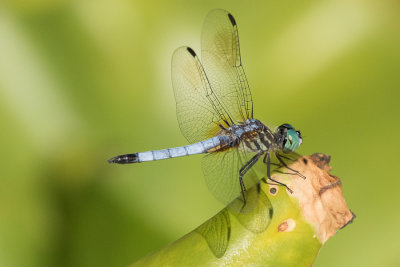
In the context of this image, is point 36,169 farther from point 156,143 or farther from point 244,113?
point 244,113

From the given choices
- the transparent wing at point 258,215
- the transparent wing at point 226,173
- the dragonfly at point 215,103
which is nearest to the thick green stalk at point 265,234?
the transparent wing at point 258,215

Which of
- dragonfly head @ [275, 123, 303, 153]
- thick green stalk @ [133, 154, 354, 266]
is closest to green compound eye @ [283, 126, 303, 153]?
dragonfly head @ [275, 123, 303, 153]

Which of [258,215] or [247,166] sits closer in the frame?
[258,215]

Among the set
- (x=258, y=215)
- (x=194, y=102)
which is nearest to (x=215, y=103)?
(x=194, y=102)

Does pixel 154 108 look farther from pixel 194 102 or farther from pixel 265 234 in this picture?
pixel 265 234

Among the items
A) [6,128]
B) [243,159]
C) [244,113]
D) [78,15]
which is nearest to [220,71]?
[244,113]

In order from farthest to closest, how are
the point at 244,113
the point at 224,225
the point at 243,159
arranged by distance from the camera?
the point at 244,113, the point at 243,159, the point at 224,225

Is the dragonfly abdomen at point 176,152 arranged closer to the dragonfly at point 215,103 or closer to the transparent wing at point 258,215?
the dragonfly at point 215,103
